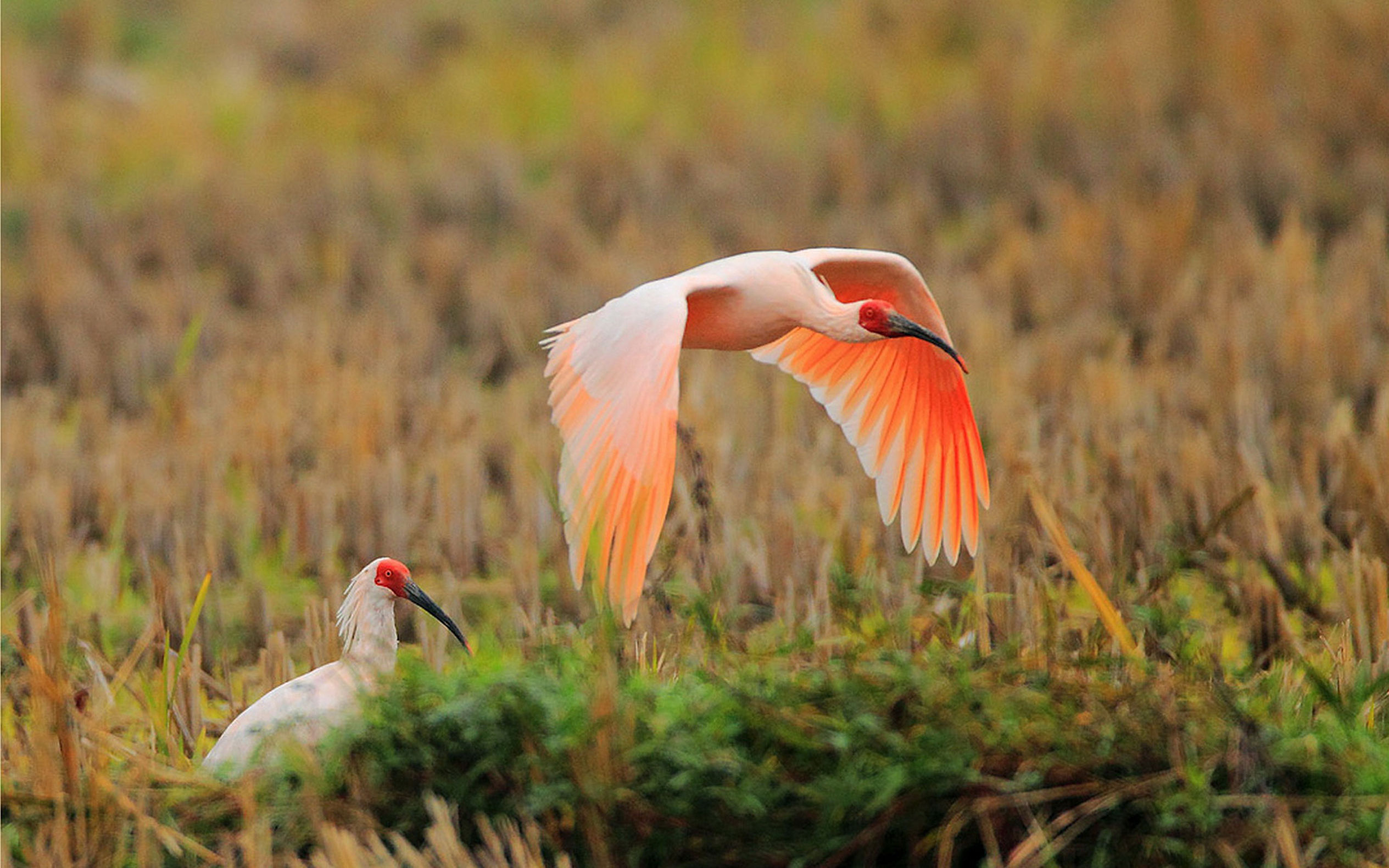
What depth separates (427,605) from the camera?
327cm

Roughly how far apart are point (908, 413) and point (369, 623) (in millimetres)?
1229

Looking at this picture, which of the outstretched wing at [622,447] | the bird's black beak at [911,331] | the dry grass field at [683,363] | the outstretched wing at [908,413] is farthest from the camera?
the outstretched wing at [908,413]

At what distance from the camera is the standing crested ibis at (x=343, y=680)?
2.77 metres

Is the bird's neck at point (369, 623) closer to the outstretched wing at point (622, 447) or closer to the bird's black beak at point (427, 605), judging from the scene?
the bird's black beak at point (427, 605)

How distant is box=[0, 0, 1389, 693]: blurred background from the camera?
445 cm

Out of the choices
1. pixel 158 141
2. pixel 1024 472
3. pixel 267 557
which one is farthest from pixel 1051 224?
pixel 158 141

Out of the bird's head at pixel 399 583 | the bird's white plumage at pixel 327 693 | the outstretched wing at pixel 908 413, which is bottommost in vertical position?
the bird's white plumage at pixel 327 693

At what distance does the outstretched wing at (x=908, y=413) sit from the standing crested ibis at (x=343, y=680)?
38.1 inches

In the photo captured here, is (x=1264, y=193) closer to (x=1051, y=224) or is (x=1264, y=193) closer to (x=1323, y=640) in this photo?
(x=1051, y=224)

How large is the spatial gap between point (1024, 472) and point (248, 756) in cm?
247

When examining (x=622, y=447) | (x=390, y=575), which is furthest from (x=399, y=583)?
(x=622, y=447)

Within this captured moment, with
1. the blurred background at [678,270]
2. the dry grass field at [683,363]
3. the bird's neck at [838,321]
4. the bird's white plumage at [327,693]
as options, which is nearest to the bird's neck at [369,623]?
the bird's white plumage at [327,693]

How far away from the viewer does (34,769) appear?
272 cm

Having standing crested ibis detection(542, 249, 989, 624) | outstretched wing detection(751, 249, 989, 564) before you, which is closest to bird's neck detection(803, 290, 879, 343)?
standing crested ibis detection(542, 249, 989, 624)
